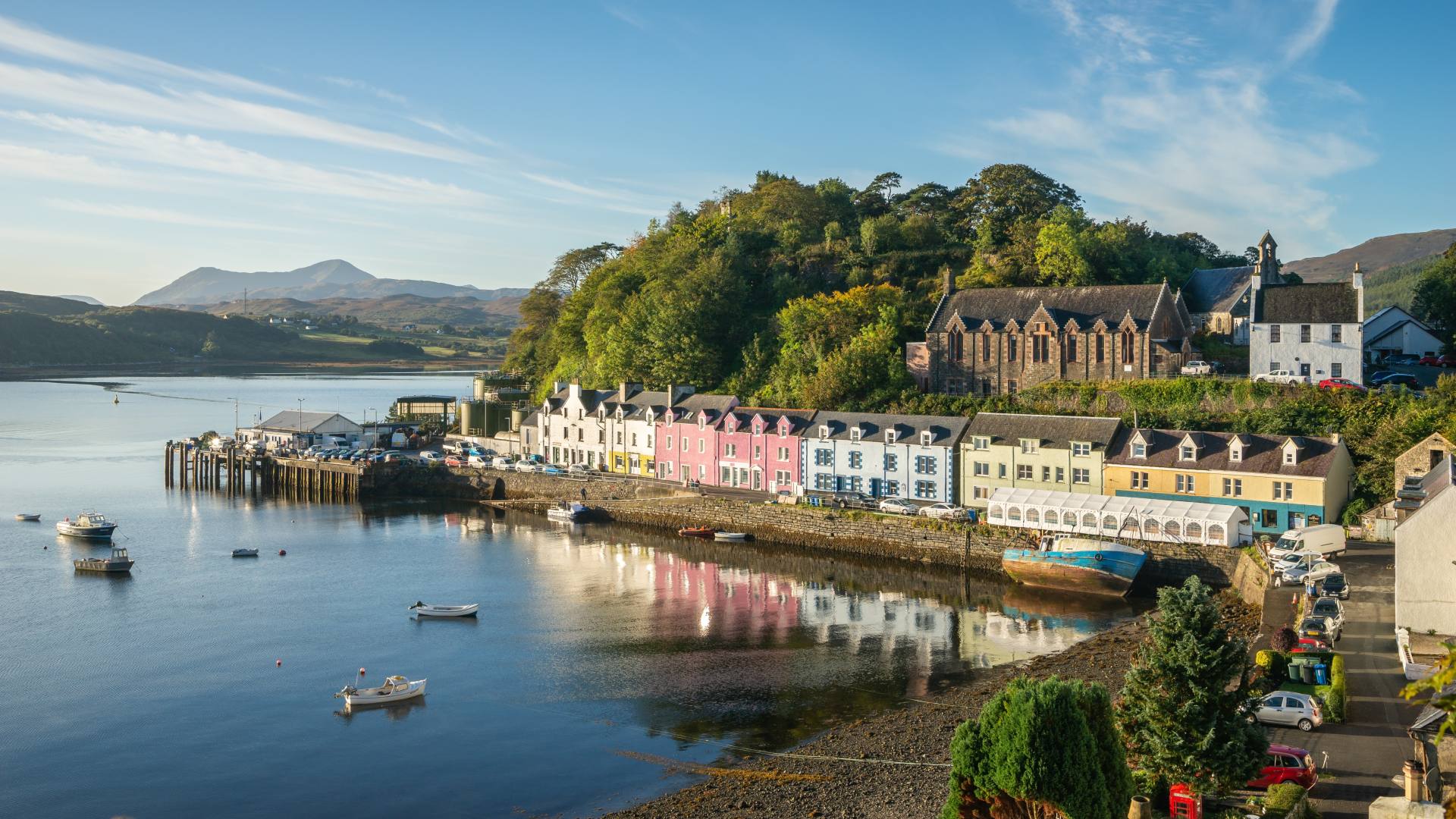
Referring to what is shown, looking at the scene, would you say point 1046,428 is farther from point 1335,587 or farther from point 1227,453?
point 1335,587

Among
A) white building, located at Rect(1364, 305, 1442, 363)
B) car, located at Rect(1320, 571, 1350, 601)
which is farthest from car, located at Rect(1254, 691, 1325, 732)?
white building, located at Rect(1364, 305, 1442, 363)

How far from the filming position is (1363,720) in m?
22.0

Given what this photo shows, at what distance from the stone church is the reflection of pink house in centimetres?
900

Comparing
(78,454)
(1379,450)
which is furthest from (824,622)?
(78,454)

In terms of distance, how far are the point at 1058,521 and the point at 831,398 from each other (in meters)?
17.0

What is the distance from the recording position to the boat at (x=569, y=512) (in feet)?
193

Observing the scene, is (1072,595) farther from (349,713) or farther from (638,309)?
(638,309)

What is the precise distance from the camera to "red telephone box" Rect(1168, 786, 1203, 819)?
57.9ft

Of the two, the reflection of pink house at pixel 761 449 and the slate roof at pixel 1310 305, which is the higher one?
the slate roof at pixel 1310 305

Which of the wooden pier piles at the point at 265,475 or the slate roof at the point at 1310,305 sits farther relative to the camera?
the wooden pier piles at the point at 265,475

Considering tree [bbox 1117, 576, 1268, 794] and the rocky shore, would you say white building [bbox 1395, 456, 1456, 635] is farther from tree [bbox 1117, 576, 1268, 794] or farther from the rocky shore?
tree [bbox 1117, 576, 1268, 794]

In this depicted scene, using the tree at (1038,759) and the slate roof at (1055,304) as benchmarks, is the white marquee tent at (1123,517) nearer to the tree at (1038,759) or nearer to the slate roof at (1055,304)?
the slate roof at (1055,304)

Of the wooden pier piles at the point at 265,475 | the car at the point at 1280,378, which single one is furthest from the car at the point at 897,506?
the wooden pier piles at the point at 265,475

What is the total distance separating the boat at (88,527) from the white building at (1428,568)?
53.8 meters
